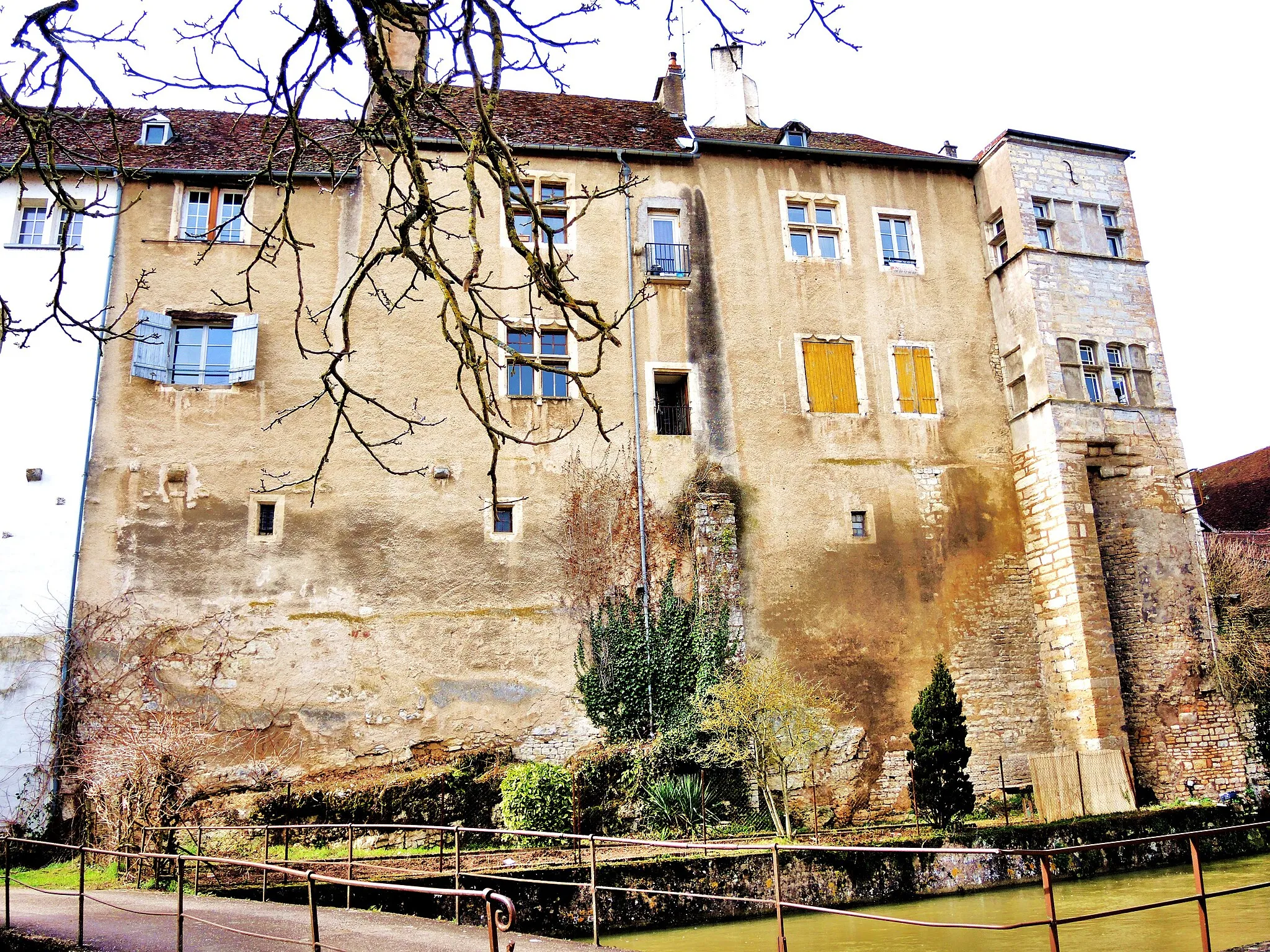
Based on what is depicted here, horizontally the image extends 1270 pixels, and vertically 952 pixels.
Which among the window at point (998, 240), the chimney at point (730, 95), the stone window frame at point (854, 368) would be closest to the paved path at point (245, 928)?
the stone window frame at point (854, 368)

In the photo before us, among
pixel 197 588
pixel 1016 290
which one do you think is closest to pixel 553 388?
pixel 197 588

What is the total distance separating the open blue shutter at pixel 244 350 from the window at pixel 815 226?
10.1 m

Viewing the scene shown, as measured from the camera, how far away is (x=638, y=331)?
18.9 meters

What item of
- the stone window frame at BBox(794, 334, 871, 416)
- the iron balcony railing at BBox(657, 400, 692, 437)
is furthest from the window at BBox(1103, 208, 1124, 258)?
the iron balcony railing at BBox(657, 400, 692, 437)

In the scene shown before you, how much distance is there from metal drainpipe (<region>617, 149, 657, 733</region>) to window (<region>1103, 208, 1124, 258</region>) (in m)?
9.44

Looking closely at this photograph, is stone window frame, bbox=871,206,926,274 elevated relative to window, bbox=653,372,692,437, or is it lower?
elevated

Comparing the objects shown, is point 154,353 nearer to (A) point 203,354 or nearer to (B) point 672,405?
(A) point 203,354

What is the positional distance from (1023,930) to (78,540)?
48.0 feet

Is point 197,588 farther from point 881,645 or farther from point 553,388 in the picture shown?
point 881,645

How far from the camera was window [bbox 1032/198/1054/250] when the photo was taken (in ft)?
65.2

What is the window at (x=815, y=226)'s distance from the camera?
66.1 feet

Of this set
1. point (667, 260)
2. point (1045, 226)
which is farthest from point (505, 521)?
point (1045, 226)

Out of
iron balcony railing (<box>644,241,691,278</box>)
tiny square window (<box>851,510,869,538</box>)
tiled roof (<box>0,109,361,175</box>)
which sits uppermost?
tiled roof (<box>0,109,361,175</box>)

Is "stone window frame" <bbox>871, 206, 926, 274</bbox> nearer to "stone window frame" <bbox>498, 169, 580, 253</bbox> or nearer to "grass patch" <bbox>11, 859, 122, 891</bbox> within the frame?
"stone window frame" <bbox>498, 169, 580, 253</bbox>
